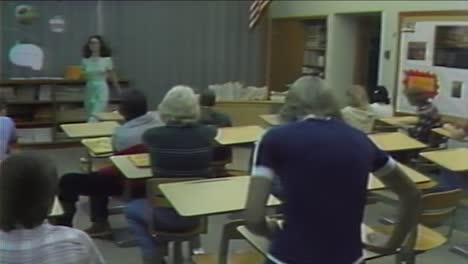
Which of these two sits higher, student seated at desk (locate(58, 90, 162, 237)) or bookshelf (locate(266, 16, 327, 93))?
bookshelf (locate(266, 16, 327, 93))

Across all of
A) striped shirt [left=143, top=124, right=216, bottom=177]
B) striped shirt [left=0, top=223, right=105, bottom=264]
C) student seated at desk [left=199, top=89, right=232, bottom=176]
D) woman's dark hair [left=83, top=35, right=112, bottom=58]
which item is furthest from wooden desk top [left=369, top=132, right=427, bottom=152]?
woman's dark hair [left=83, top=35, right=112, bottom=58]

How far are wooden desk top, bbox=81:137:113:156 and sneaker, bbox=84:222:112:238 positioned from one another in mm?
551

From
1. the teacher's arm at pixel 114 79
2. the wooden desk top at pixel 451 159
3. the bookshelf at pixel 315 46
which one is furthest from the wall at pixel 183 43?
the wooden desk top at pixel 451 159

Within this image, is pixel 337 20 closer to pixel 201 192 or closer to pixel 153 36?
pixel 153 36

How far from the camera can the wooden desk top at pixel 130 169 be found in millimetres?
3553

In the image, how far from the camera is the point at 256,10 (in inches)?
369

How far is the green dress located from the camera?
777 cm

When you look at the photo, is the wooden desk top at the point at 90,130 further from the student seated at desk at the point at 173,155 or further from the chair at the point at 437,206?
the chair at the point at 437,206

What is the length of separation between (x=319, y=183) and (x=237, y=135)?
317 cm

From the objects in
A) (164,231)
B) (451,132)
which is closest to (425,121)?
(451,132)

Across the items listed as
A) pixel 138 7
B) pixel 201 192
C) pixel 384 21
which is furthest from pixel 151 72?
pixel 201 192

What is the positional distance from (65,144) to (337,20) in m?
4.04

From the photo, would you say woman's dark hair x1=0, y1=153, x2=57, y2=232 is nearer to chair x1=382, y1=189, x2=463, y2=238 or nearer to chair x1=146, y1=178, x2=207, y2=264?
chair x1=146, y1=178, x2=207, y2=264

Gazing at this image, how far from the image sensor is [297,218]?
184 centimetres
